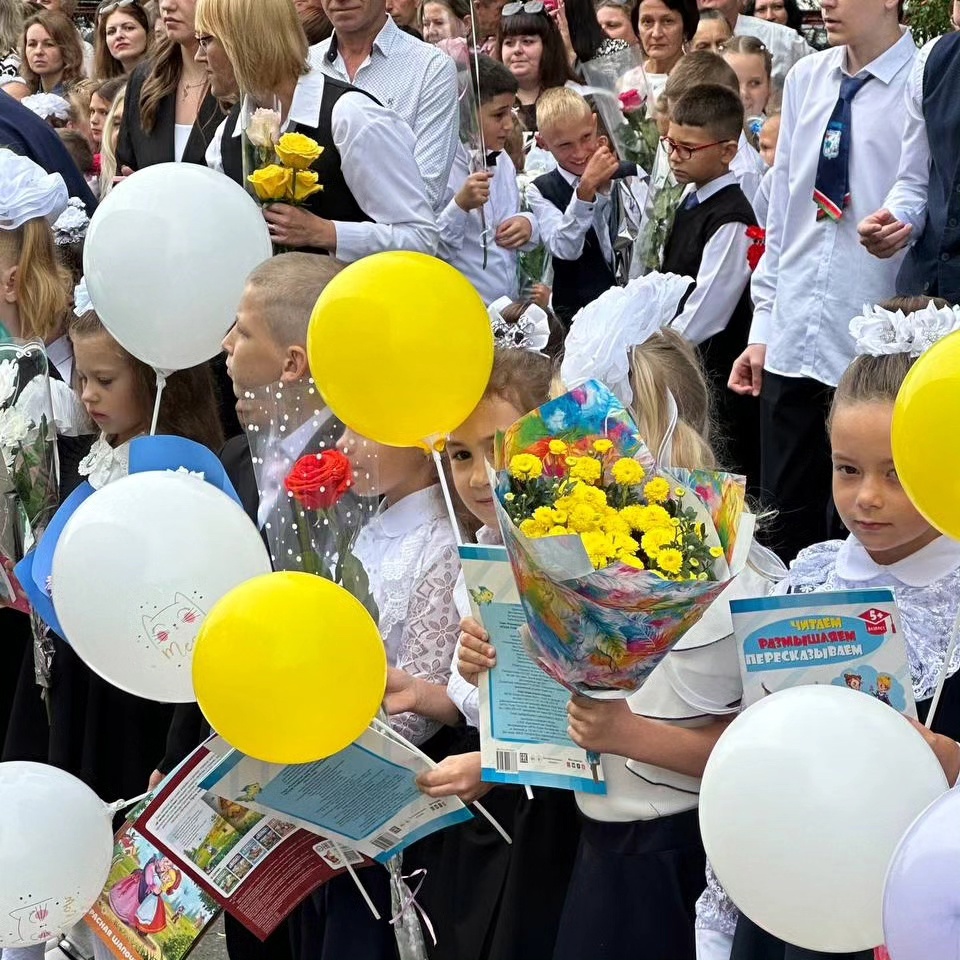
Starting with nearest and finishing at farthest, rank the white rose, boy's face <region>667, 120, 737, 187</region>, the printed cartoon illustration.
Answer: the printed cartoon illustration → the white rose → boy's face <region>667, 120, 737, 187</region>

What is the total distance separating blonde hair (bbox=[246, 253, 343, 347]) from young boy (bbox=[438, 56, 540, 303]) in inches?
60.9

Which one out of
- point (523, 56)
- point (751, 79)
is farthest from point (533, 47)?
point (751, 79)

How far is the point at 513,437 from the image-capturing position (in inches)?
90.4

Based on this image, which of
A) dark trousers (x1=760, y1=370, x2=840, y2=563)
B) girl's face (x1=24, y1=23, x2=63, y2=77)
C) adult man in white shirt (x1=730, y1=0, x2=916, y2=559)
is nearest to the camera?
adult man in white shirt (x1=730, y1=0, x2=916, y2=559)

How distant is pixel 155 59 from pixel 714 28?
2.49 meters

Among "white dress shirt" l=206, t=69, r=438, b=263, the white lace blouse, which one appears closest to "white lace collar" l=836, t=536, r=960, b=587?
the white lace blouse

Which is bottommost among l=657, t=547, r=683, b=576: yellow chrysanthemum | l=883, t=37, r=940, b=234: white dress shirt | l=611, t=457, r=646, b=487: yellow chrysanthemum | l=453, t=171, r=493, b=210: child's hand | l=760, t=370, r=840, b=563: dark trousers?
l=760, t=370, r=840, b=563: dark trousers

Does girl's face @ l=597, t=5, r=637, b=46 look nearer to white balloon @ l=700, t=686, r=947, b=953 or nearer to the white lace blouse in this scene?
the white lace blouse

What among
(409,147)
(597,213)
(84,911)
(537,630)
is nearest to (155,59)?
(409,147)

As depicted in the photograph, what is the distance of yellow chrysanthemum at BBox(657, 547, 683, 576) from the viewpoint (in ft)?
6.72

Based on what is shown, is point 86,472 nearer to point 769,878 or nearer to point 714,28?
point 769,878

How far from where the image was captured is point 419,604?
306 centimetres

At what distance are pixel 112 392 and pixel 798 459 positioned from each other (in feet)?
6.36

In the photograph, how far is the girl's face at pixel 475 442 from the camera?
2943 millimetres
